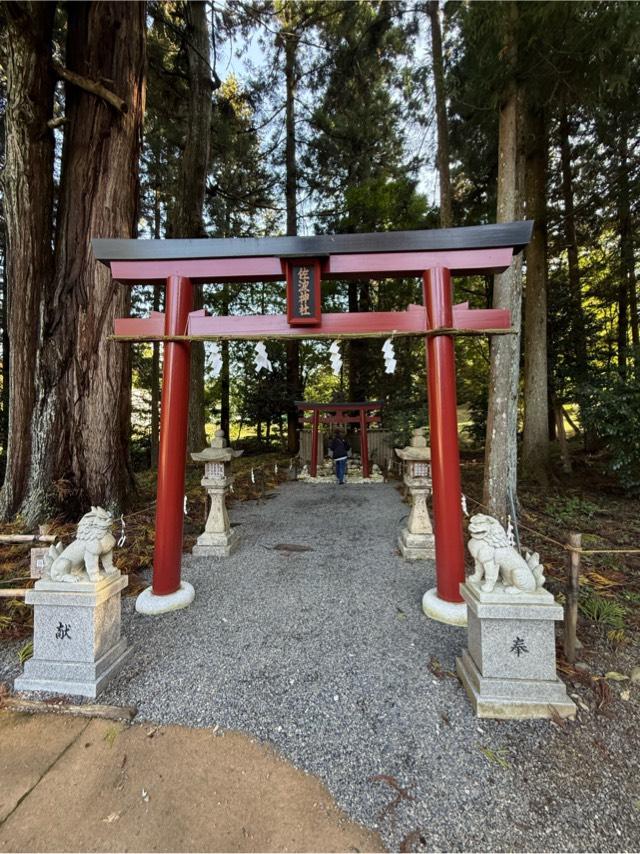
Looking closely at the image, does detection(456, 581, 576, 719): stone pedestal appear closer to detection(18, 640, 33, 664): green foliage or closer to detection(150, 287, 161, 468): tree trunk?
detection(18, 640, 33, 664): green foliage

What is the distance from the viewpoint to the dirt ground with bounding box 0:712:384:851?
5.04 feet

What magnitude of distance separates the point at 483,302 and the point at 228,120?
943 centimetres

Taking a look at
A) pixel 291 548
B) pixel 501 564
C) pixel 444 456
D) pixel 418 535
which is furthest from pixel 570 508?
pixel 501 564

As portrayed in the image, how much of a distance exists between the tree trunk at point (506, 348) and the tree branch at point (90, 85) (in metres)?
5.28

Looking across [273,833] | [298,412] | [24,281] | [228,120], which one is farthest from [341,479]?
[228,120]

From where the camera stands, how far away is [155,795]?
5.66ft

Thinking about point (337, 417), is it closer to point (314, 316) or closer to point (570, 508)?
point (570, 508)

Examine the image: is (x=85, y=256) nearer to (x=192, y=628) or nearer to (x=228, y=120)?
(x=192, y=628)

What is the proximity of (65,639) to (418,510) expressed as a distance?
12.5 ft

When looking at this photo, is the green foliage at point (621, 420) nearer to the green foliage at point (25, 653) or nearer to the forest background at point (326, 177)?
the forest background at point (326, 177)

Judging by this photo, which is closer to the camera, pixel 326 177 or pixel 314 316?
pixel 314 316

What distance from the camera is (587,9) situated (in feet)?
14.1

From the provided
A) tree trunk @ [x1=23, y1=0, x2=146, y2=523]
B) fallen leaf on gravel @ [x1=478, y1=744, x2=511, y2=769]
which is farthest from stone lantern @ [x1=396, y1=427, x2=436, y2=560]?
tree trunk @ [x1=23, y1=0, x2=146, y2=523]

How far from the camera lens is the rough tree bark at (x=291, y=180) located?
40.5 ft
